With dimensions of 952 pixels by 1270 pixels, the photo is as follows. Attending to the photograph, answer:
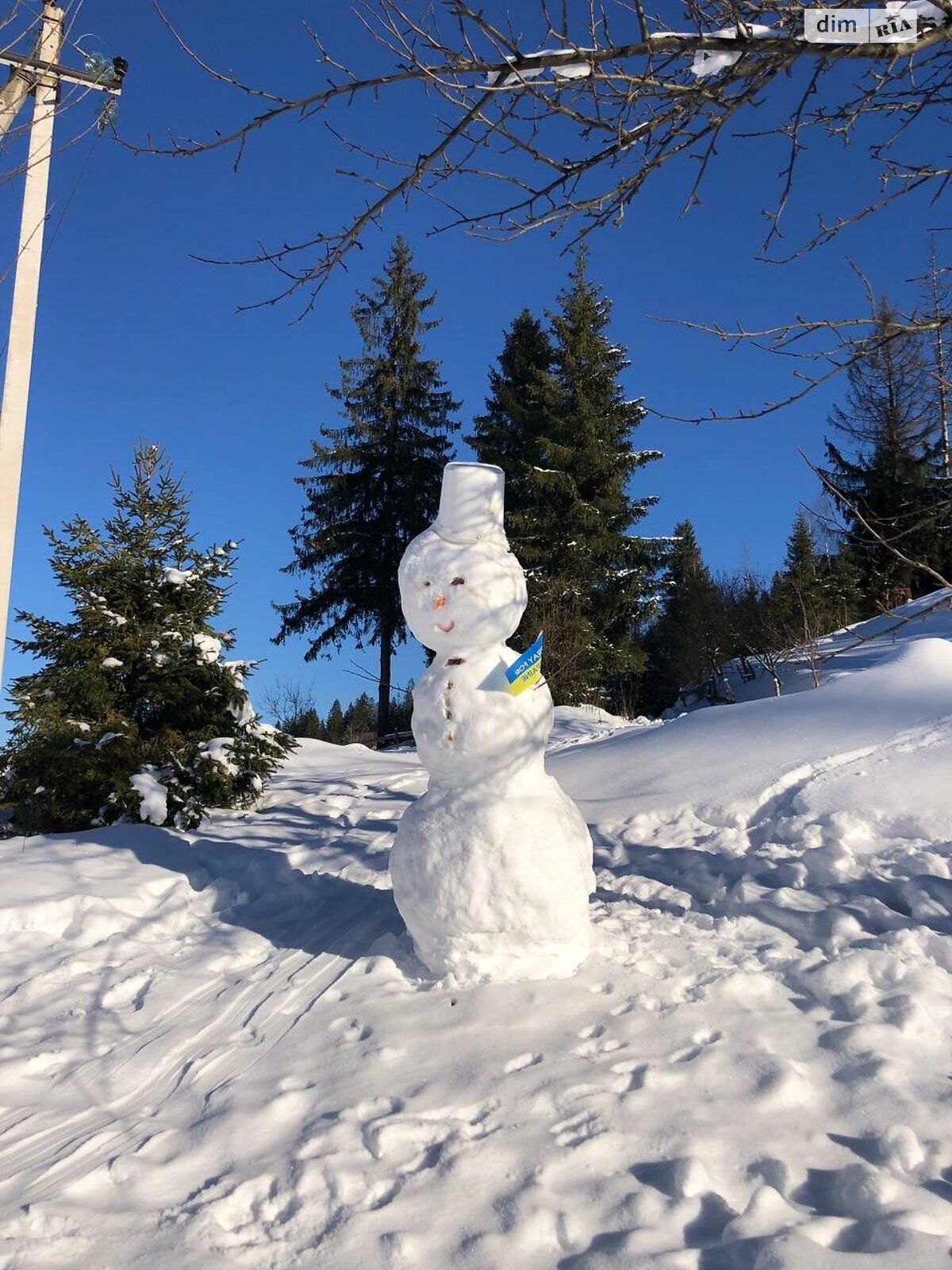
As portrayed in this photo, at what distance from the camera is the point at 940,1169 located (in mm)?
2350

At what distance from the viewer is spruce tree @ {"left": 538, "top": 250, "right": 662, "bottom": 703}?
18156 mm

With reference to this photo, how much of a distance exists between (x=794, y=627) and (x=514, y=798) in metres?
15.0

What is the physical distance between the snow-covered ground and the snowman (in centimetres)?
20

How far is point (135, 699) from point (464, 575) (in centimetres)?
556

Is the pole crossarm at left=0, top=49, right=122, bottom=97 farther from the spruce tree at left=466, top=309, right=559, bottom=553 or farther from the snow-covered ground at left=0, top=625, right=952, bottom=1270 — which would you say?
the spruce tree at left=466, top=309, right=559, bottom=553

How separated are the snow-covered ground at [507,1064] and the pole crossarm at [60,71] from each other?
3.73m

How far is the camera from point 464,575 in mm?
4113

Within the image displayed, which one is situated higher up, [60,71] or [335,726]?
[60,71]

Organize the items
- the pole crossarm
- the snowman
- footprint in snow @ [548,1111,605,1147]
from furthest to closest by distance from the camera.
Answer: the snowman
the pole crossarm
footprint in snow @ [548,1111,605,1147]

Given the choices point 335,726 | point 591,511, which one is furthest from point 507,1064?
point 335,726

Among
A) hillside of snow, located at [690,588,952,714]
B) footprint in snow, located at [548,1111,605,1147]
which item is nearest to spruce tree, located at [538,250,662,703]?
hillside of snow, located at [690,588,952,714]

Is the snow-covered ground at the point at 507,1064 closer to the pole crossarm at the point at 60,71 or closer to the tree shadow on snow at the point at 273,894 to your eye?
the tree shadow on snow at the point at 273,894

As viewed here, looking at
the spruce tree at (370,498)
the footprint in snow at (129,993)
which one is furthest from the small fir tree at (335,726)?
the footprint in snow at (129,993)

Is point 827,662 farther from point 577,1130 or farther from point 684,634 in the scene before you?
point 577,1130
